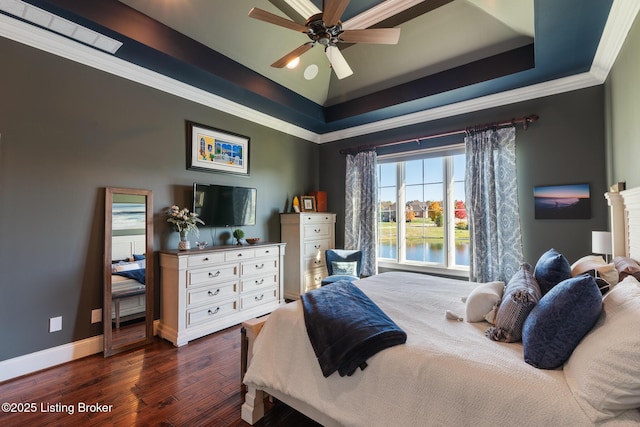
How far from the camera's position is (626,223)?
2318 mm

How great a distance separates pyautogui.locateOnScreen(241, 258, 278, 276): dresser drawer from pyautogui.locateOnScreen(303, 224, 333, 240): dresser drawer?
743mm

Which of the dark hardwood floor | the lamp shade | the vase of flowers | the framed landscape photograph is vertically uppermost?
the framed landscape photograph

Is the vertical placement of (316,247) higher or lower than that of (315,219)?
lower

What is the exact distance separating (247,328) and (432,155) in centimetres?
347

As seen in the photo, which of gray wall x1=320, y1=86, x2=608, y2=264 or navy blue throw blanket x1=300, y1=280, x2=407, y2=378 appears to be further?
gray wall x1=320, y1=86, x2=608, y2=264

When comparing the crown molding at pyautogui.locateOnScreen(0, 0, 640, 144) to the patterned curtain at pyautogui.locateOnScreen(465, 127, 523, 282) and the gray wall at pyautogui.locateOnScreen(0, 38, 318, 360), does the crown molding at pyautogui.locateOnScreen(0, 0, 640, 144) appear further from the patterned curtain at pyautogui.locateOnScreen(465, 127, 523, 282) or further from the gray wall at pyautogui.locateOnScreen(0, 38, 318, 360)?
the patterned curtain at pyautogui.locateOnScreen(465, 127, 523, 282)

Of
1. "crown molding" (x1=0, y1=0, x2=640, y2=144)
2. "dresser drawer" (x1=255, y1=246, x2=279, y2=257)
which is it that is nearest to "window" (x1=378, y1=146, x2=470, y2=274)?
"crown molding" (x1=0, y1=0, x2=640, y2=144)

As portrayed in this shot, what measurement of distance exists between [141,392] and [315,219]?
3.08 m

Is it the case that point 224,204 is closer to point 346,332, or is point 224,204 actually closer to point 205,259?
point 205,259

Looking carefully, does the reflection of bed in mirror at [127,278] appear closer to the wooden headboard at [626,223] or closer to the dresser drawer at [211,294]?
the dresser drawer at [211,294]

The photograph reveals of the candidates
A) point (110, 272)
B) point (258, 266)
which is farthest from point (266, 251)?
point (110, 272)

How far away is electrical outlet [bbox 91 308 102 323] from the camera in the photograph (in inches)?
107

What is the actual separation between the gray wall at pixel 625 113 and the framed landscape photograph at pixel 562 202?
12.7 inches

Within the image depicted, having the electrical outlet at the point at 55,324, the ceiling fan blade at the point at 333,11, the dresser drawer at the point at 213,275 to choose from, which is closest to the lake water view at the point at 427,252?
the dresser drawer at the point at 213,275
